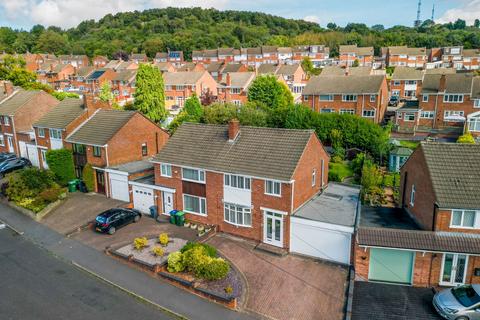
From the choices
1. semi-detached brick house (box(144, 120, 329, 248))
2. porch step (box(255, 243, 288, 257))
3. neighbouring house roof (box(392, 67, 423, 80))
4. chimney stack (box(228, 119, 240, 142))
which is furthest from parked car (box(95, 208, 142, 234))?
neighbouring house roof (box(392, 67, 423, 80))

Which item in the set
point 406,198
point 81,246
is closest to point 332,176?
point 406,198

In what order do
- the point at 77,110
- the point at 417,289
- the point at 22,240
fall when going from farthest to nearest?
the point at 77,110 < the point at 22,240 < the point at 417,289

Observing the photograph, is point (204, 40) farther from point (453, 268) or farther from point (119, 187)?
point (453, 268)

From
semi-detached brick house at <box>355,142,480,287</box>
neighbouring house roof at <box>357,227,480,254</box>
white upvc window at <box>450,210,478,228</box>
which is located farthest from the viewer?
white upvc window at <box>450,210,478,228</box>

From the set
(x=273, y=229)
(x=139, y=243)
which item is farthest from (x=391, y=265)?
(x=139, y=243)

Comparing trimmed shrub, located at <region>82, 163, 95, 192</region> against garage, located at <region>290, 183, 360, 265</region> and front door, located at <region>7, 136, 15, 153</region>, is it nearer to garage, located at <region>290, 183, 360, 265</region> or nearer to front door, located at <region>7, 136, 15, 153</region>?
front door, located at <region>7, 136, 15, 153</region>

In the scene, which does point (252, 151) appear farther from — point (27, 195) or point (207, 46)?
point (207, 46)
